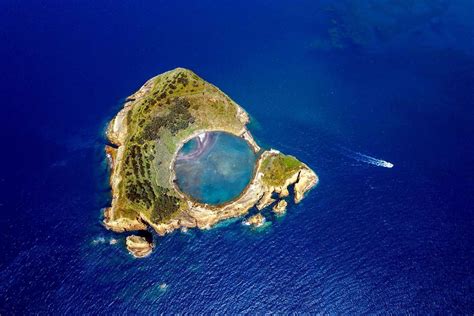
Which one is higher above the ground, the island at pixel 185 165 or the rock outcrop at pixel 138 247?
the island at pixel 185 165

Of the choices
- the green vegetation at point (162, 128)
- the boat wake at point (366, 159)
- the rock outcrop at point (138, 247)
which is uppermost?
the green vegetation at point (162, 128)

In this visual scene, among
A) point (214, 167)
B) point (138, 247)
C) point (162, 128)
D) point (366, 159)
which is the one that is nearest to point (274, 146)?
point (214, 167)

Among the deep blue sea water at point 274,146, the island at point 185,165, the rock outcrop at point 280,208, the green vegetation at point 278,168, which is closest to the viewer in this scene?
the deep blue sea water at point 274,146

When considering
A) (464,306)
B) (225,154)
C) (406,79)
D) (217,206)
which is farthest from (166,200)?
Result: (406,79)

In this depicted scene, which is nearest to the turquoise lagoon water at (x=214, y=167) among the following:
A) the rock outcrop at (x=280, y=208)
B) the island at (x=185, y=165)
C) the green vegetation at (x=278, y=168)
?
the island at (x=185, y=165)

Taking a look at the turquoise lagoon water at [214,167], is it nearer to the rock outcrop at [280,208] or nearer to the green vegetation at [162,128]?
the green vegetation at [162,128]
